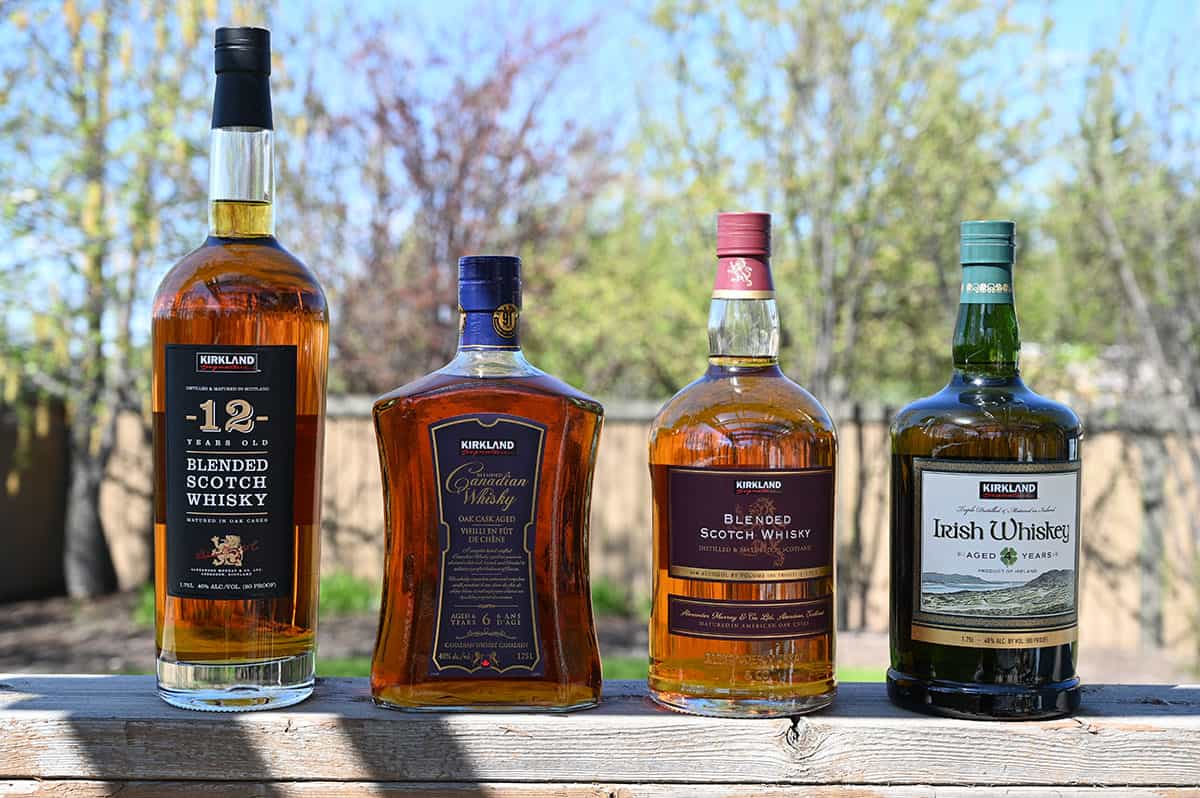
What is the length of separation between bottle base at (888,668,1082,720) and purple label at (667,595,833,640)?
0.15m

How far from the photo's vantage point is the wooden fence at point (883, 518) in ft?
18.6

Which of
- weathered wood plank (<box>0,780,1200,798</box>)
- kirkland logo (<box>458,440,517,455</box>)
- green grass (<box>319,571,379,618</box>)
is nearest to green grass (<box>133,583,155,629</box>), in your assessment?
green grass (<box>319,571,379,618</box>)

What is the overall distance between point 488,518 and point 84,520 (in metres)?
6.13

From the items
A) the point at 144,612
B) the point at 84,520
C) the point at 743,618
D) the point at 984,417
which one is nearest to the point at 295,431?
the point at 743,618

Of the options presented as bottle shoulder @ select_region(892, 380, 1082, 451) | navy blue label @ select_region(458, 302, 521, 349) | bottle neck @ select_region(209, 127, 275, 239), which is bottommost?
bottle shoulder @ select_region(892, 380, 1082, 451)

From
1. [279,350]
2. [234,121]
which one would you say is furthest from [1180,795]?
[234,121]

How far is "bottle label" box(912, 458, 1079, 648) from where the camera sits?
1258 millimetres

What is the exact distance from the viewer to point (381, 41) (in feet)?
21.2

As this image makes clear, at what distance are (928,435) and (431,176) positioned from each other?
5262 mm

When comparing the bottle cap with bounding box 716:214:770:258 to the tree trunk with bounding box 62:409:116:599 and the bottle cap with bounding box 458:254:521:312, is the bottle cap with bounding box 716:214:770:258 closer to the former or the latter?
the bottle cap with bounding box 458:254:521:312

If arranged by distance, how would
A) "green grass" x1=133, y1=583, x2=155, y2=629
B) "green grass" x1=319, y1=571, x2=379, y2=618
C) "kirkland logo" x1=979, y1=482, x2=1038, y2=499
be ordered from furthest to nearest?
"green grass" x1=319, y1=571, x2=379, y2=618, "green grass" x1=133, y1=583, x2=155, y2=629, "kirkland logo" x1=979, y1=482, x2=1038, y2=499

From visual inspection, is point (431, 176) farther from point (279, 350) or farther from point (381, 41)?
point (279, 350)

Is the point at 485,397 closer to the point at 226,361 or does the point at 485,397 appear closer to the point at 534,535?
the point at 534,535

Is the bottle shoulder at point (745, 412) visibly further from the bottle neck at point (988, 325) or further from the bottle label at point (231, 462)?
the bottle label at point (231, 462)
